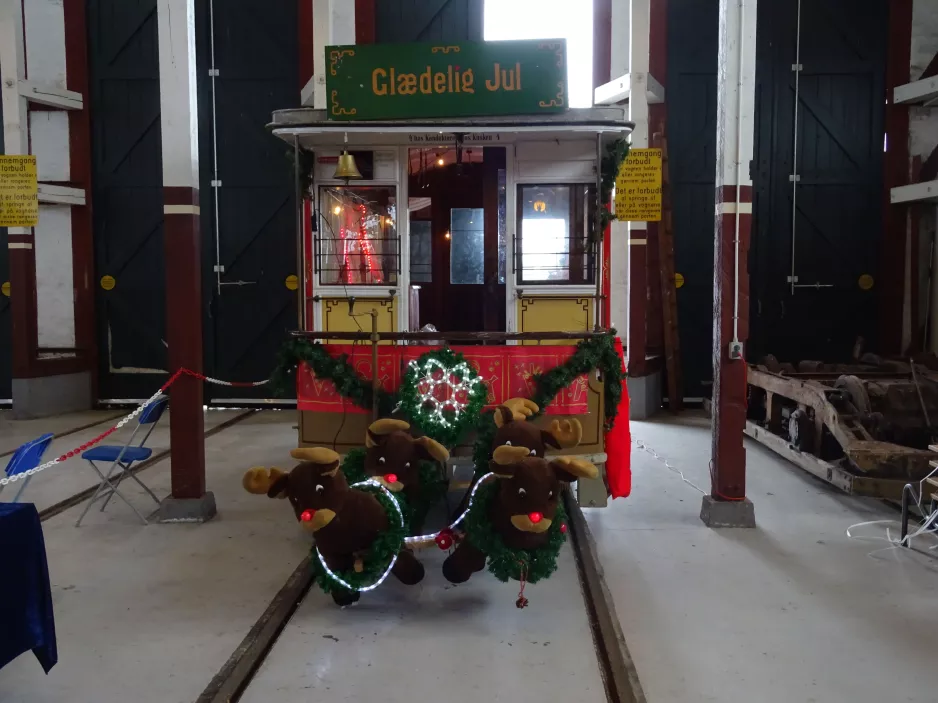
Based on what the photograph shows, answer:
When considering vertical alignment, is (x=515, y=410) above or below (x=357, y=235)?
below

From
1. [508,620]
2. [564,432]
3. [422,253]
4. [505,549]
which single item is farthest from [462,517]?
[422,253]

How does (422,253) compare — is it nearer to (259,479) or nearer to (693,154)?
(259,479)

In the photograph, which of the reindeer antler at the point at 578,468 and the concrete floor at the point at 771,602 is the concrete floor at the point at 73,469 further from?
the concrete floor at the point at 771,602

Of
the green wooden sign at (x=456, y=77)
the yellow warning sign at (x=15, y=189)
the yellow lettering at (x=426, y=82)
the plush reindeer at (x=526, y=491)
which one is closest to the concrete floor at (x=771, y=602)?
the plush reindeer at (x=526, y=491)

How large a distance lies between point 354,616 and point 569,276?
10.8ft

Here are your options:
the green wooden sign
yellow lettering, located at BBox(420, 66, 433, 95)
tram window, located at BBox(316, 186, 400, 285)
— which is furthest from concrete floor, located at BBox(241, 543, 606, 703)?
yellow lettering, located at BBox(420, 66, 433, 95)

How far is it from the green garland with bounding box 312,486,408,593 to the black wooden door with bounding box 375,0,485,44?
9.27 meters

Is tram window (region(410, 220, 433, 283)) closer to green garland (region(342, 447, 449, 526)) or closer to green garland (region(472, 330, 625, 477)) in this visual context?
green garland (region(472, 330, 625, 477))

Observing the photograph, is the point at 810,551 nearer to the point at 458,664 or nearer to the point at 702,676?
the point at 702,676

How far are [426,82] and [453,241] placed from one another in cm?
296

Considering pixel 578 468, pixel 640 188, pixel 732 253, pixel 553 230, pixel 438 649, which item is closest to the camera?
pixel 438 649

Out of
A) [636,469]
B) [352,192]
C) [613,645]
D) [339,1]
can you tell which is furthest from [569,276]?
[339,1]

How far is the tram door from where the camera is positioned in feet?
27.1

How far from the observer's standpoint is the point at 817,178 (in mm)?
11430
